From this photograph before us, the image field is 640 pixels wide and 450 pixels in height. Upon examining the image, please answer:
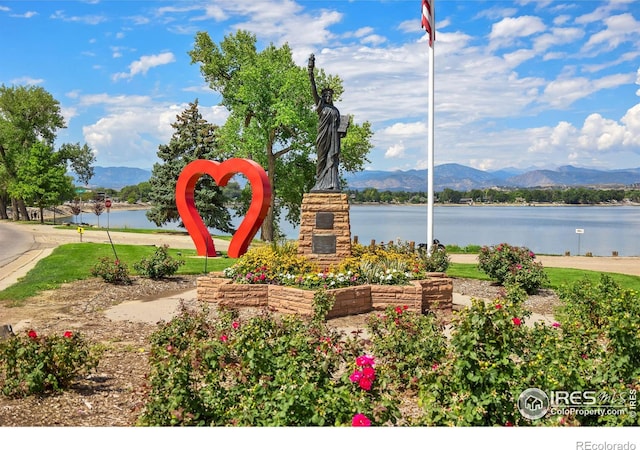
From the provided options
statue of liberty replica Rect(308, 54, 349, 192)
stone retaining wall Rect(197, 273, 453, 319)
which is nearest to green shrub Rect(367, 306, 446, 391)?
stone retaining wall Rect(197, 273, 453, 319)

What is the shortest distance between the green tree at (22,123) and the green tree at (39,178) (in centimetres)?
163

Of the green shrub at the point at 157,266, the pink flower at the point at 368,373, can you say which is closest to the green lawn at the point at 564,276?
the green shrub at the point at 157,266

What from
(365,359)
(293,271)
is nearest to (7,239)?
(293,271)

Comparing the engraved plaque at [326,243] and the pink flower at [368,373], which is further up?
the engraved plaque at [326,243]

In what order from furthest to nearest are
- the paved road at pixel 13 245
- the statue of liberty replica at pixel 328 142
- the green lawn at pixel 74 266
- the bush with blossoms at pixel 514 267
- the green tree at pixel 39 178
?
the green tree at pixel 39 178
the paved road at pixel 13 245
the green lawn at pixel 74 266
the bush with blossoms at pixel 514 267
the statue of liberty replica at pixel 328 142

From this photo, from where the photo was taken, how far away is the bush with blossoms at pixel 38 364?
5.50 m

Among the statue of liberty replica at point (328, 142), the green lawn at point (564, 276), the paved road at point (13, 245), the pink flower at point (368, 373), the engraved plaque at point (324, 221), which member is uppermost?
the statue of liberty replica at point (328, 142)

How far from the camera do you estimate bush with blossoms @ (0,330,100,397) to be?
5496 millimetres

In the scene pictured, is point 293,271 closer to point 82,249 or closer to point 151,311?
point 151,311

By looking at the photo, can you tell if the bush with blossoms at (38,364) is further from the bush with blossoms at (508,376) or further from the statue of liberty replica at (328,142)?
the statue of liberty replica at (328,142)

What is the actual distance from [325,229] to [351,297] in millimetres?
2091

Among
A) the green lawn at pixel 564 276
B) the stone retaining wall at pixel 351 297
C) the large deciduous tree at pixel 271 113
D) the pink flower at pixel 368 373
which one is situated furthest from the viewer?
the large deciduous tree at pixel 271 113

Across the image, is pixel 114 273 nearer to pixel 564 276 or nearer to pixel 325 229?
pixel 325 229

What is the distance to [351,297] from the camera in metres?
9.92
